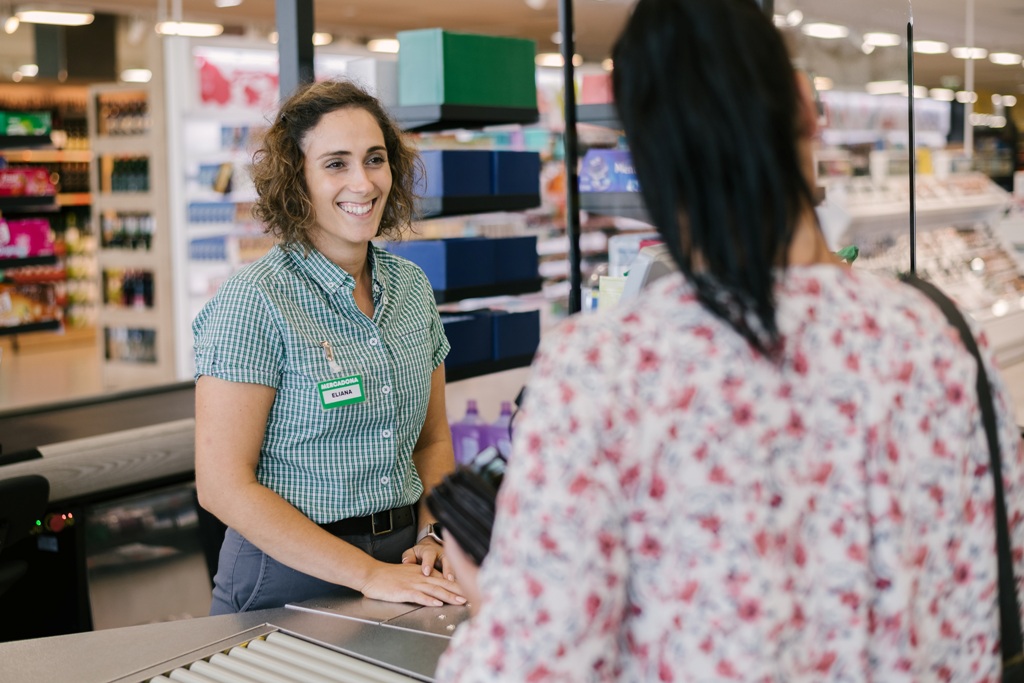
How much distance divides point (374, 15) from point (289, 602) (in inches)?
445

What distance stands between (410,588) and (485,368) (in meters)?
1.83

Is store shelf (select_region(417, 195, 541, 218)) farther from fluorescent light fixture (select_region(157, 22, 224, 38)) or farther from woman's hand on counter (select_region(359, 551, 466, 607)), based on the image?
fluorescent light fixture (select_region(157, 22, 224, 38))

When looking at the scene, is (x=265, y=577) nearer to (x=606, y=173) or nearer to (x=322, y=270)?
(x=322, y=270)

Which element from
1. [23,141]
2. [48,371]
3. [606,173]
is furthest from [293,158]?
[48,371]

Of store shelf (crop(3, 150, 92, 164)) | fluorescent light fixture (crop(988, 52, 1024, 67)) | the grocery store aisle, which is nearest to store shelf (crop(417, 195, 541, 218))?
the grocery store aisle

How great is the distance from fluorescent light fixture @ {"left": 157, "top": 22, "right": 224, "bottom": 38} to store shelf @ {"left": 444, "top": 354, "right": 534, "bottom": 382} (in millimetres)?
6106

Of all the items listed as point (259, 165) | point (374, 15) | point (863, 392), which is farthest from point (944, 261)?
point (374, 15)

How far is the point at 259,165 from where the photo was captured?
7.38 ft

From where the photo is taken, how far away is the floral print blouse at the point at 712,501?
0.87 metres

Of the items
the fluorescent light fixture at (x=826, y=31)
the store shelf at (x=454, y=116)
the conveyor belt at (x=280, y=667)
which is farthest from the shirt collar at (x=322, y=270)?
the fluorescent light fixture at (x=826, y=31)

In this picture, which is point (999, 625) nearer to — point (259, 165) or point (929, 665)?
point (929, 665)

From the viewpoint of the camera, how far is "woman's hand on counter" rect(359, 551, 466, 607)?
188cm

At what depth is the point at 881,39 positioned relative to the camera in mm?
4805

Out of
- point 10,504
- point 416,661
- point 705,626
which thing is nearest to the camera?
point 705,626
